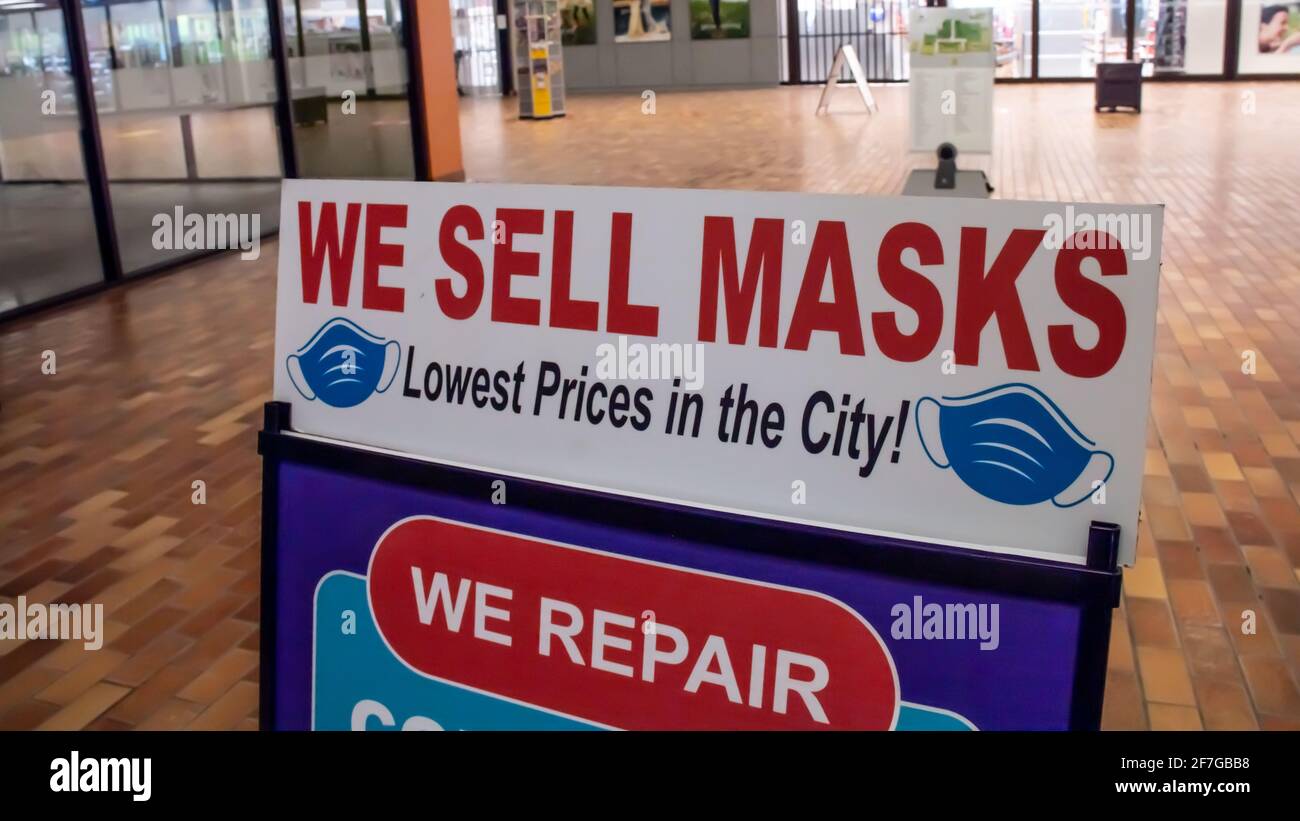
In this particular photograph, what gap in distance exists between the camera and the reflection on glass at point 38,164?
592 centimetres

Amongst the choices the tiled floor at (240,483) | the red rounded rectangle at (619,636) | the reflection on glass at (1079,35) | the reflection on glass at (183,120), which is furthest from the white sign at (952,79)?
the reflection on glass at (1079,35)

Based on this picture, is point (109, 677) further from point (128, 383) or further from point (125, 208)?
point (125, 208)

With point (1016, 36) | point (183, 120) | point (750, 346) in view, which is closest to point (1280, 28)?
point (1016, 36)

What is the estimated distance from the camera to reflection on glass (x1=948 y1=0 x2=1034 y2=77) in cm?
1762

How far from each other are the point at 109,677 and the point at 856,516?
78.5 inches

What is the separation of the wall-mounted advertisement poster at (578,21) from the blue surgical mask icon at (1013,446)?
2033 cm

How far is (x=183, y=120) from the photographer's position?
24.6ft

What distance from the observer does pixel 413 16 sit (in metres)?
9.34

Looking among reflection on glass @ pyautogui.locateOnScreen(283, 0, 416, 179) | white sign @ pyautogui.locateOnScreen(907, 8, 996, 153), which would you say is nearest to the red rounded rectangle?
white sign @ pyautogui.locateOnScreen(907, 8, 996, 153)

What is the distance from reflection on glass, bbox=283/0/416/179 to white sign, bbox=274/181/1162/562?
295 inches

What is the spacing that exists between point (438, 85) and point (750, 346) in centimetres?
902

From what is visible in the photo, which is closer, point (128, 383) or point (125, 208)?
point (128, 383)

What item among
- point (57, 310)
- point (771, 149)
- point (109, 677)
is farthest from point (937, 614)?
point (771, 149)

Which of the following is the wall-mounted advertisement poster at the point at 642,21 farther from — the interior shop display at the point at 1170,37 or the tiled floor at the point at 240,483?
the tiled floor at the point at 240,483
